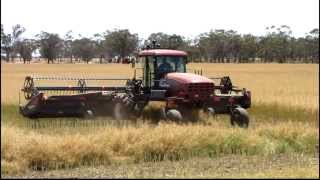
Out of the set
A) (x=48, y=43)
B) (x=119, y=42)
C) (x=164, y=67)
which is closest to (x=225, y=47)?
(x=119, y=42)

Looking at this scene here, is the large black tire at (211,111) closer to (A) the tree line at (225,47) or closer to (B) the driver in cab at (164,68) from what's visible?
(B) the driver in cab at (164,68)

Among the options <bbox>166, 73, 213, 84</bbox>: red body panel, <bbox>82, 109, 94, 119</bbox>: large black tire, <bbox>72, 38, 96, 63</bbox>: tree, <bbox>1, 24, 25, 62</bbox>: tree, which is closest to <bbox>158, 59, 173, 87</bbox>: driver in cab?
<bbox>166, 73, 213, 84</bbox>: red body panel

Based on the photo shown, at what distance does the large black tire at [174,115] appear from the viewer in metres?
14.4

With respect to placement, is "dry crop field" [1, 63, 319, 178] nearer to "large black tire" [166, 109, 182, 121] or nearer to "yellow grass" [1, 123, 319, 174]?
"yellow grass" [1, 123, 319, 174]

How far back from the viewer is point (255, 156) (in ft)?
36.9

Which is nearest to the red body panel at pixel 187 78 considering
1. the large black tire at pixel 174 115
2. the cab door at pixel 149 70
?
the cab door at pixel 149 70

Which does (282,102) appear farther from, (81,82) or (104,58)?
(104,58)

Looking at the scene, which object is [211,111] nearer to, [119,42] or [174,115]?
[174,115]

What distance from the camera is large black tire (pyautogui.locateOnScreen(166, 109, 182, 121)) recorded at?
567 inches

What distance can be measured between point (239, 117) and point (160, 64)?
119 inches

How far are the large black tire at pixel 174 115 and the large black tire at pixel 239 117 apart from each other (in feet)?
5.15

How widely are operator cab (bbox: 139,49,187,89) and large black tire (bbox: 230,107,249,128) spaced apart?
7.84ft

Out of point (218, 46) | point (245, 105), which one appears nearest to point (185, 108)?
point (245, 105)

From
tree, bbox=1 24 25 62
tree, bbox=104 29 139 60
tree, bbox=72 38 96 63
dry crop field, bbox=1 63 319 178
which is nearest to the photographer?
tree, bbox=1 24 25 62
